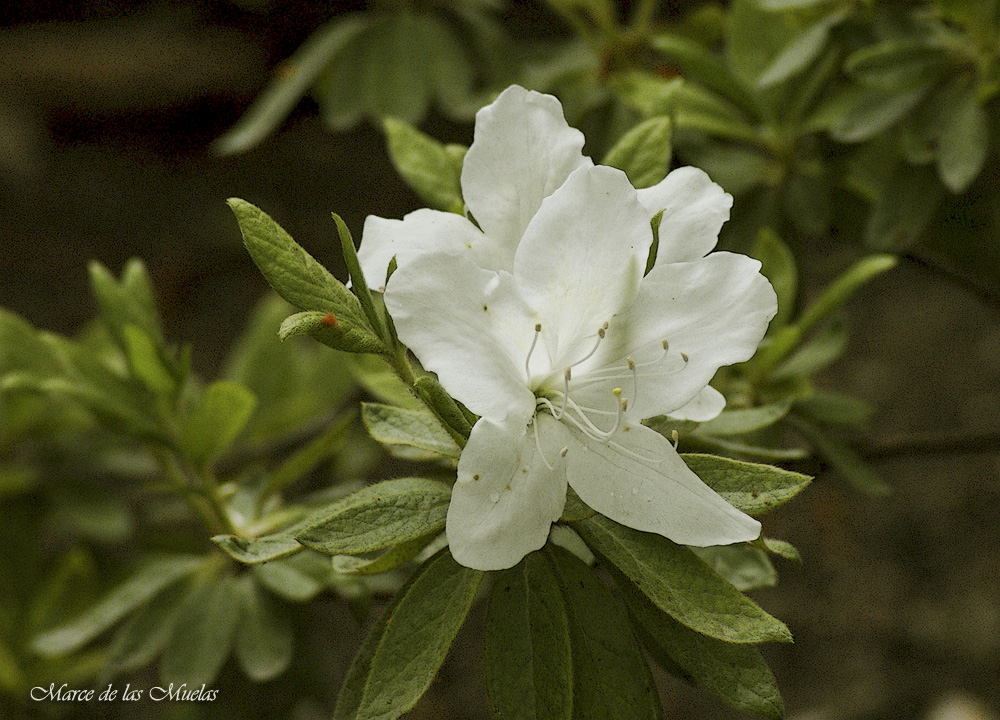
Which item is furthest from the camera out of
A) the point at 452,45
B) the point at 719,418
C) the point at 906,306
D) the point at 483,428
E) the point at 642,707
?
the point at 906,306

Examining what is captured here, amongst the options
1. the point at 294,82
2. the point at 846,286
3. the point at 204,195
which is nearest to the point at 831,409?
the point at 846,286

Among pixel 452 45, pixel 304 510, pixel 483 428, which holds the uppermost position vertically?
pixel 483 428

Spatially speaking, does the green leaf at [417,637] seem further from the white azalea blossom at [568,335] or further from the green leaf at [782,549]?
the green leaf at [782,549]

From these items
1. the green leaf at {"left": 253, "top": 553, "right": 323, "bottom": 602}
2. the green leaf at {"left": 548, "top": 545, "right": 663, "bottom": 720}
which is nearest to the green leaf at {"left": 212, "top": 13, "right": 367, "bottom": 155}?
the green leaf at {"left": 253, "top": 553, "right": 323, "bottom": 602}

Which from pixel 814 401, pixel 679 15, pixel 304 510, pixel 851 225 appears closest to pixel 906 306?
pixel 679 15

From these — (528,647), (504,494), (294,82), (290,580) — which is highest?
(504,494)

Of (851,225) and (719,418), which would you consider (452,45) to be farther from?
(719,418)

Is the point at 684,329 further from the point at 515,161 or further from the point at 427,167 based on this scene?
the point at 427,167

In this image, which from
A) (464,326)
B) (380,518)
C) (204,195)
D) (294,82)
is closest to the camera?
(464,326)
